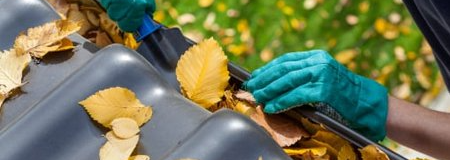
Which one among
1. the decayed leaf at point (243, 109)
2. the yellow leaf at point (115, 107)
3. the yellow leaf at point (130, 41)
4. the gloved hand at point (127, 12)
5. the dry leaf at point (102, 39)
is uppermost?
the gloved hand at point (127, 12)

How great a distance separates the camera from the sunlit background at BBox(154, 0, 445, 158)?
3.46 metres

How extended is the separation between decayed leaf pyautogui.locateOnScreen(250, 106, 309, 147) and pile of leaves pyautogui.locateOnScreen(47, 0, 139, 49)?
1.28 ft

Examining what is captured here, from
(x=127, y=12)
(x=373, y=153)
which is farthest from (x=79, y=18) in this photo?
(x=373, y=153)

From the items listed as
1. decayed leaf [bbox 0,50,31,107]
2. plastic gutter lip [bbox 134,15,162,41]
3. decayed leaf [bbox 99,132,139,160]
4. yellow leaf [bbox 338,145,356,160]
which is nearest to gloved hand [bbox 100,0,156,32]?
plastic gutter lip [bbox 134,15,162,41]

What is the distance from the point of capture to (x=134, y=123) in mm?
Answer: 1369

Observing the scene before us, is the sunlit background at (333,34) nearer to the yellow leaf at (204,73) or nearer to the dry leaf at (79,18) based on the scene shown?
the dry leaf at (79,18)

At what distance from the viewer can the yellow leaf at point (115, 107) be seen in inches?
53.9

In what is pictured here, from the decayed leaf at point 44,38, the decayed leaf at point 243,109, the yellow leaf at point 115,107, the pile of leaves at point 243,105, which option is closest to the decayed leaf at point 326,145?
the pile of leaves at point 243,105

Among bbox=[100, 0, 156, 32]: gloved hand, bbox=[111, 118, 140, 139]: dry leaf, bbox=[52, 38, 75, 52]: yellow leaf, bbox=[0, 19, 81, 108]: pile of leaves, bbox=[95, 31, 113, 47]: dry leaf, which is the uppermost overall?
bbox=[0, 19, 81, 108]: pile of leaves

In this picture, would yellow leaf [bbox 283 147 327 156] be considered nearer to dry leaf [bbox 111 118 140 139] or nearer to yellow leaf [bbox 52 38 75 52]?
dry leaf [bbox 111 118 140 139]

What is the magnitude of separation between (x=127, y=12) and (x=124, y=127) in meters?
0.37

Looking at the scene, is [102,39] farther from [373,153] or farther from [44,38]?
[373,153]

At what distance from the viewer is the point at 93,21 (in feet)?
5.86

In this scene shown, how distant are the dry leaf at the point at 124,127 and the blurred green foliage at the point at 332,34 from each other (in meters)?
2.17
